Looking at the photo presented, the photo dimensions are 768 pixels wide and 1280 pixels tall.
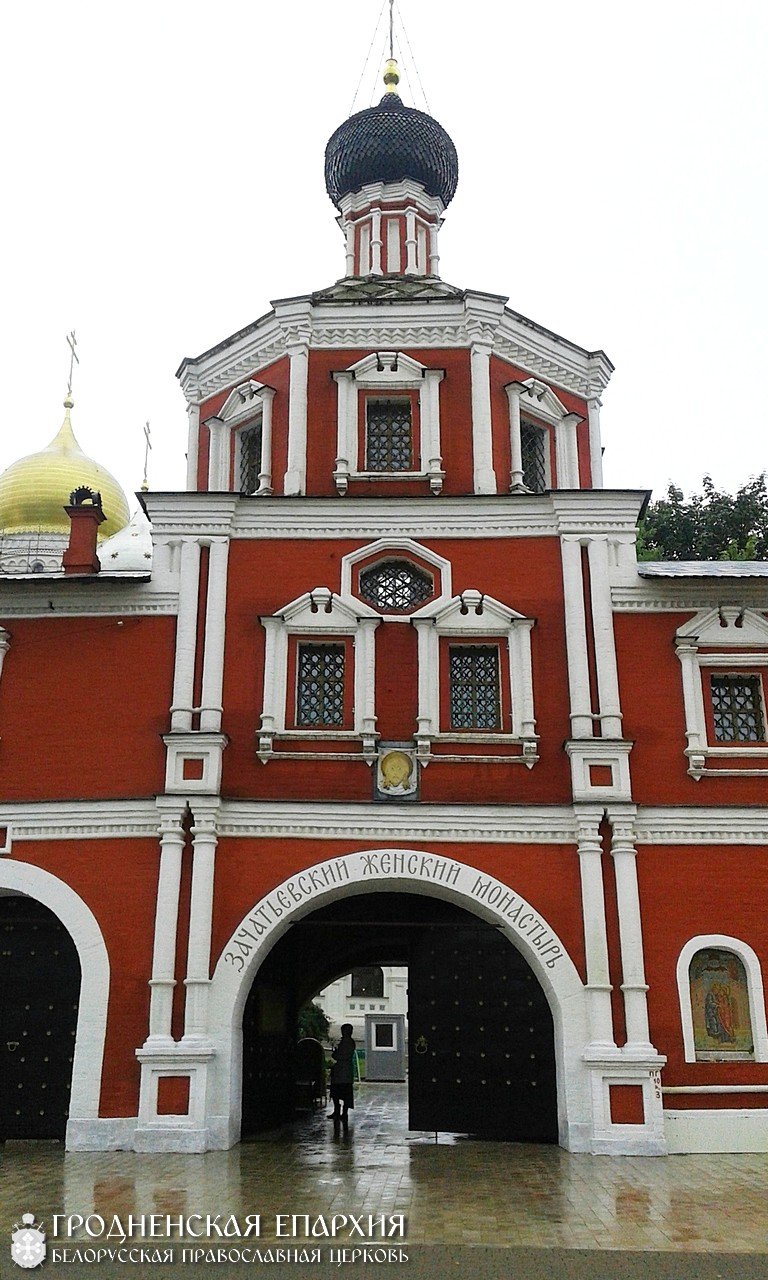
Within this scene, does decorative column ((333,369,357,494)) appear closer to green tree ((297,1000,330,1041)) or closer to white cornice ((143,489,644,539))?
white cornice ((143,489,644,539))

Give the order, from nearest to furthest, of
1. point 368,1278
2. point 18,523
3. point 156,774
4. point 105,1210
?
point 368,1278 → point 105,1210 → point 156,774 → point 18,523

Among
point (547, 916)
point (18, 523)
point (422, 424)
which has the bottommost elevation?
point (547, 916)

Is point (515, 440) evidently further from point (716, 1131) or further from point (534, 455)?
point (716, 1131)

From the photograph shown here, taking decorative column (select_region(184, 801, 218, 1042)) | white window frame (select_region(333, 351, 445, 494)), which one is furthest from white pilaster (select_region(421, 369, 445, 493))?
decorative column (select_region(184, 801, 218, 1042))

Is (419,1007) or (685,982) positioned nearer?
(685,982)

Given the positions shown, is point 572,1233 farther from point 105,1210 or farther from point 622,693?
point 622,693

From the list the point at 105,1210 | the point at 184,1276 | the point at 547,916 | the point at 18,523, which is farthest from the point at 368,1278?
the point at 18,523

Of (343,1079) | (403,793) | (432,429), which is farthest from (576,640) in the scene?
→ (343,1079)

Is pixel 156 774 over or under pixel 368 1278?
over

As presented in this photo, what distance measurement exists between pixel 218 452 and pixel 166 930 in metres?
6.38

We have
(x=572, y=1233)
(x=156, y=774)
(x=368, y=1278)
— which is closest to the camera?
(x=368, y=1278)

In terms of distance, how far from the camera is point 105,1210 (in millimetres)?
8008

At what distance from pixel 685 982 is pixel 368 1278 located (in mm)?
5763

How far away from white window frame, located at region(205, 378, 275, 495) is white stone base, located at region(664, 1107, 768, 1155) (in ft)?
28.5
